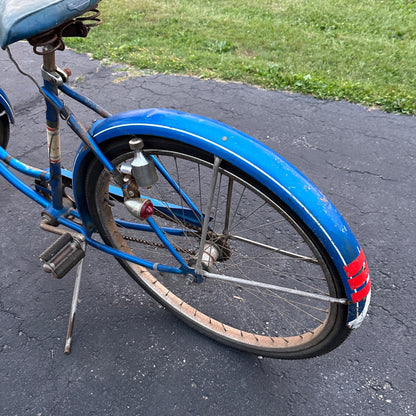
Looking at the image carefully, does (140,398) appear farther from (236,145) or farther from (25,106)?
(25,106)

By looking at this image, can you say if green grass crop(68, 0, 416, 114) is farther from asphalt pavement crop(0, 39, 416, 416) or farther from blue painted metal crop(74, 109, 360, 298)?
blue painted metal crop(74, 109, 360, 298)

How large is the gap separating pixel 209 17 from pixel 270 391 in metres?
5.38

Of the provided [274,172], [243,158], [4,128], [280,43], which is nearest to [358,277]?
[274,172]

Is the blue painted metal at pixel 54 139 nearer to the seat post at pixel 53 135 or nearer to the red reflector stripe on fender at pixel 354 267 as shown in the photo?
the seat post at pixel 53 135

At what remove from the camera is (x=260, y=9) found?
19.8ft

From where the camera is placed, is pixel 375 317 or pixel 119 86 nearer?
pixel 375 317

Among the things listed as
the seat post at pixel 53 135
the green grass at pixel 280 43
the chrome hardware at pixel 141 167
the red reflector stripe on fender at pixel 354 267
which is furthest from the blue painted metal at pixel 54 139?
the green grass at pixel 280 43

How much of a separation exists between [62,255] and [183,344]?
721 mm

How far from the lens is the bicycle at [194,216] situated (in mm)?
1289

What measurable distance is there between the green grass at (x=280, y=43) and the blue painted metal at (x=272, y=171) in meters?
2.88

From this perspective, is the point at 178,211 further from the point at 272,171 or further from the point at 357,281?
the point at 357,281

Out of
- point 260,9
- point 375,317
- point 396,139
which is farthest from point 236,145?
point 260,9

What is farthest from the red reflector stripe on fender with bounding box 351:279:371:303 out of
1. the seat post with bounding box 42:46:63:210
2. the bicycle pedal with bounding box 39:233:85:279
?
the seat post with bounding box 42:46:63:210

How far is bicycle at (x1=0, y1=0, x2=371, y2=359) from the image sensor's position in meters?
1.29
